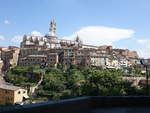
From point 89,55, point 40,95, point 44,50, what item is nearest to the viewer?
point 40,95

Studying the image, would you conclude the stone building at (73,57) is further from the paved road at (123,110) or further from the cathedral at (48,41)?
the paved road at (123,110)

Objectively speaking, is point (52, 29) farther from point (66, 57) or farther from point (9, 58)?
point (66, 57)

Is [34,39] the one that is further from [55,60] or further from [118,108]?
[118,108]

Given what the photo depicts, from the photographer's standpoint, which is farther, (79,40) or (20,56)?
(79,40)

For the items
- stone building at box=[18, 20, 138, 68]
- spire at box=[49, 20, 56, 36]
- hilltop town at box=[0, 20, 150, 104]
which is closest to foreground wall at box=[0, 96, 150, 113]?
hilltop town at box=[0, 20, 150, 104]

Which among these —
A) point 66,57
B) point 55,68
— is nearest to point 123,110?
point 55,68

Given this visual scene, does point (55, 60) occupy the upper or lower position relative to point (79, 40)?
lower

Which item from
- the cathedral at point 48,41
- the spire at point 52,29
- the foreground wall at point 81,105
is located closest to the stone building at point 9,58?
the cathedral at point 48,41

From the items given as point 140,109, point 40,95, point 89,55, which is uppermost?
point 89,55

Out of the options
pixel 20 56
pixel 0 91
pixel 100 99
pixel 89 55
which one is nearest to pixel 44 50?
pixel 20 56

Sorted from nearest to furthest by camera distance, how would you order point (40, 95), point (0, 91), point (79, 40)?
point (0, 91), point (40, 95), point (79, 40)

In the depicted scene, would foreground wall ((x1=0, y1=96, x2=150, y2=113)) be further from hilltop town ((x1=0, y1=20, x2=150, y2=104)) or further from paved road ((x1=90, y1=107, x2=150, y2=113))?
hilltop town ((x1=0, y1=20, x2=150, y2=104))

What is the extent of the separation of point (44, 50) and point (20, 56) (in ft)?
29.3

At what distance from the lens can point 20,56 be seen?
74.9 metres
